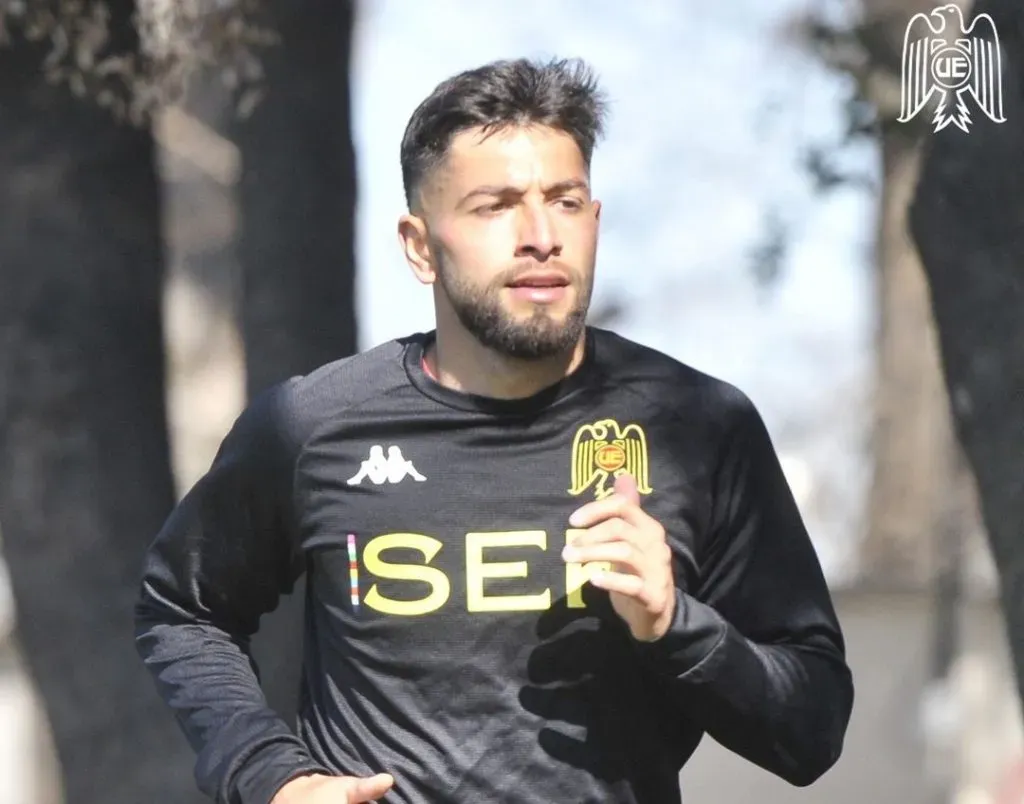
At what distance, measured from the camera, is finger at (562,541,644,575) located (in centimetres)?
228

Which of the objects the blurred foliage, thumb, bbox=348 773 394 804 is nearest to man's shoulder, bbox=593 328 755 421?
thumb, bbox=348 773 394 804

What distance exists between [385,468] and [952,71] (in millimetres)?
2030

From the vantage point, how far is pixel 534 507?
2629 mm

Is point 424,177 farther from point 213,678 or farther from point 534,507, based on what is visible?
point 213,678

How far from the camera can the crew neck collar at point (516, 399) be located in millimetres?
2680

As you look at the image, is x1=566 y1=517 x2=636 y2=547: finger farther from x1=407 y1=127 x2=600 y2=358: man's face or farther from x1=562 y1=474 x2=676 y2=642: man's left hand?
x1=407 y1=127 x2=600 y2=358: man's face

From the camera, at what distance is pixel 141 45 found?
496cm

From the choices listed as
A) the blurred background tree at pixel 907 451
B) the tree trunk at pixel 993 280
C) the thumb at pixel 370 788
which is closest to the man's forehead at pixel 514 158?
the thumb at pixel 370 788

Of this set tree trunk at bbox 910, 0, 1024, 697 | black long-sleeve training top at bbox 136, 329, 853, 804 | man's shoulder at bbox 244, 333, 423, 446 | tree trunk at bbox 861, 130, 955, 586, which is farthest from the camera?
tree trunk at bbox 861, 130, 955, 586

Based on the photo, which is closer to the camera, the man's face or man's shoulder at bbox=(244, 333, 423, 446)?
the man's face

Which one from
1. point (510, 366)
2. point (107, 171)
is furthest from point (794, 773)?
point (107, 171)

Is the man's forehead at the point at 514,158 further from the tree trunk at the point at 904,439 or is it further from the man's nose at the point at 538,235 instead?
the tree trunk at the point at 904,439

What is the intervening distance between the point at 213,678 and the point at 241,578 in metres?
0.17

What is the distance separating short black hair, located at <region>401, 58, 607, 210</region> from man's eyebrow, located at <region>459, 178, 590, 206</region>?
0.28 ft
